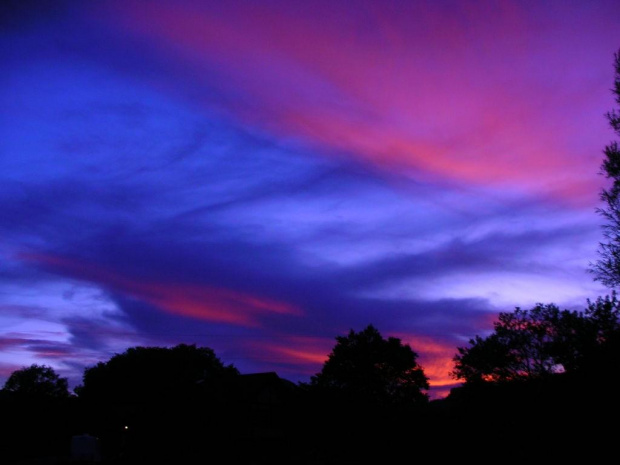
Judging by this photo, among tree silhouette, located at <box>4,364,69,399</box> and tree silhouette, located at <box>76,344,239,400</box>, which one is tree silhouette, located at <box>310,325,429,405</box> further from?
tree silhouette, located at <box>4,364,69,399</box>

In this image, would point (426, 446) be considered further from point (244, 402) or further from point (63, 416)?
point (63, 416)

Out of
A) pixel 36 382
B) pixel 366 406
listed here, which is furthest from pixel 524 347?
pixel 36 382

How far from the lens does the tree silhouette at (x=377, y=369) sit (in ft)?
180

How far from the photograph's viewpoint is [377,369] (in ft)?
183

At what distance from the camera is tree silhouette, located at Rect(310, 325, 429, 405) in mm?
55000

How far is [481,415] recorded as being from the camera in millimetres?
14070

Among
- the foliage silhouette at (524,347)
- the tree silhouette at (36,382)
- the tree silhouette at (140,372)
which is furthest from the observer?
the tree silhouette at (36,382)

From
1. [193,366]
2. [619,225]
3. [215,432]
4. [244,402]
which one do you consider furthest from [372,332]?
[619,225]

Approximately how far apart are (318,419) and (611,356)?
42.8 ft

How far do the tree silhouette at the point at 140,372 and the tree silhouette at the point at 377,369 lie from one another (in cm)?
1929

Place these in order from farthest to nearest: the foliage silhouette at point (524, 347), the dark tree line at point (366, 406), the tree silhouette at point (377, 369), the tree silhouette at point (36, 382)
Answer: the tree silhouette at point (36, 382) < the tree silhouette at point (377, 369) < the foliage silhouette at point (524, 347) < the dark tree line at point (366, 406)

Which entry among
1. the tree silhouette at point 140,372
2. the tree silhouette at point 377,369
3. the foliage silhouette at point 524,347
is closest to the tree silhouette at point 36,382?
the tree silhouette at point 140,372

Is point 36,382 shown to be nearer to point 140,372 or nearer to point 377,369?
point 140,372

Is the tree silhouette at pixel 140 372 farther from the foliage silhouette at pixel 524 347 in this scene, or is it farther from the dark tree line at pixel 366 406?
the foliage silhouette at pixel 524 347
